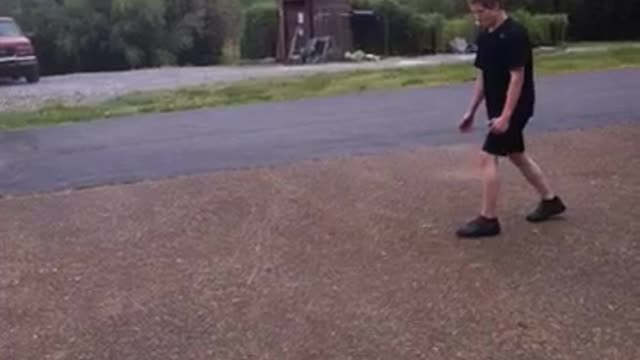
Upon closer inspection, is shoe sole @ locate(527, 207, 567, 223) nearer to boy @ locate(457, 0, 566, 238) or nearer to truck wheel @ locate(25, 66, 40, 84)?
boy @ locate(457, 0, 566, 238)

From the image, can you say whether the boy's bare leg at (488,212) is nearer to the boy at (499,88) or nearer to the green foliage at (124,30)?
the boy at (499,88)

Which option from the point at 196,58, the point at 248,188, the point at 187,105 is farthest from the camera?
the point at 196,58

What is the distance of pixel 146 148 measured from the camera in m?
12.9

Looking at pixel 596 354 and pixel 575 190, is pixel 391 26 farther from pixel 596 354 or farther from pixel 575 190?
pixel 596 354

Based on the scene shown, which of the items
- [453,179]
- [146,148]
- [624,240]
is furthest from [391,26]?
[624,240]

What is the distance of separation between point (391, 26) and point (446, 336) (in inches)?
1401

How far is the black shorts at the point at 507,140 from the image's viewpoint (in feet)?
24.2

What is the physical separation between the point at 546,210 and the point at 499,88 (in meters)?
1.02

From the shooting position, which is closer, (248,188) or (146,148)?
(248,188)

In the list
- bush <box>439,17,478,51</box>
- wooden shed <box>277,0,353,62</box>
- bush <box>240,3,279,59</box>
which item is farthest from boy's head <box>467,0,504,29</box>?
bush <box>439,17,478,51</box>

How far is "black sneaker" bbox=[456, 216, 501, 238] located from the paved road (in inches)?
160

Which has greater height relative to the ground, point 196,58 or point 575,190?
point 575,190

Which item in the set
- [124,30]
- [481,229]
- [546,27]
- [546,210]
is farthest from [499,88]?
[124,30]

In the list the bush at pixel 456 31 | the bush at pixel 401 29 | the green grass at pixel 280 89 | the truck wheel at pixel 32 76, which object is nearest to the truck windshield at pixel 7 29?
the truck wheel at pixel 32 76
